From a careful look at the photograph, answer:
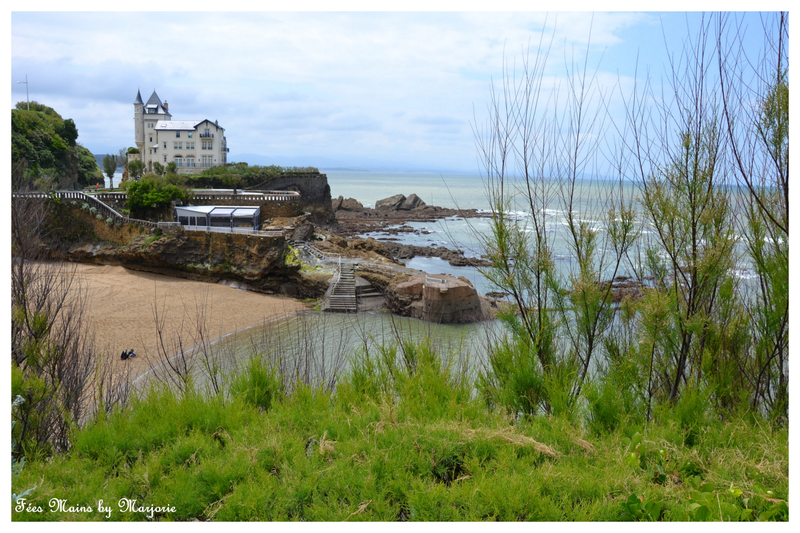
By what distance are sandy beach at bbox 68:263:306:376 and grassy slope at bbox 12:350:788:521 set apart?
411 inches

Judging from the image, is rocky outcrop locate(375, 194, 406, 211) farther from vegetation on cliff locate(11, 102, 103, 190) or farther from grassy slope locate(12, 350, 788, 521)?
grassy slope locate(12, 350, 788, 521)

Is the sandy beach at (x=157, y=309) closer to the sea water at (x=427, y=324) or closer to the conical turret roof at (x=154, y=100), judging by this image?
the sea water at (x=427, y=324)

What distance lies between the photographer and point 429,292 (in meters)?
21.6

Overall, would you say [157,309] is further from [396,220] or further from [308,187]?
[396,220]

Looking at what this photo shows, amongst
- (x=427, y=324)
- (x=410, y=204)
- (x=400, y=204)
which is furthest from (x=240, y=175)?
(x=427, y=324)

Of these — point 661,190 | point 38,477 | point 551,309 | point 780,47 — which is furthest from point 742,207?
point 38,477

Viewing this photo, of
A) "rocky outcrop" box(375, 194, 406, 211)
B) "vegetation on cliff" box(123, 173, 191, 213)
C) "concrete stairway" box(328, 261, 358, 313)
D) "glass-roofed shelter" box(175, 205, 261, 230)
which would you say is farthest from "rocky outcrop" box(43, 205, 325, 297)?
"rocky outcrop" box(375, 194, 406, 211)

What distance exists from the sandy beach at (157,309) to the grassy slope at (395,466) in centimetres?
1044

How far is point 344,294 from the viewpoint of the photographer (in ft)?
78.0

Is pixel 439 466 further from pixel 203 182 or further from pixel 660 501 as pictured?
pixel 203 182

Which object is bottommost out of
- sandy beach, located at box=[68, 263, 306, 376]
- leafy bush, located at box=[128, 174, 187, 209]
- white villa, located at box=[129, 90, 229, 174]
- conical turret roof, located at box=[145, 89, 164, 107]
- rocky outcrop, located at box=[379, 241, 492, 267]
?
sandy beach, located at box=[68, 263, 306, 376]

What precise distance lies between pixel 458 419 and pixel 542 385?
4.07 ft

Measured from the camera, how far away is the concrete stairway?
23.0m

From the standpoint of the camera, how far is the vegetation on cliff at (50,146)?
33.1 metres
